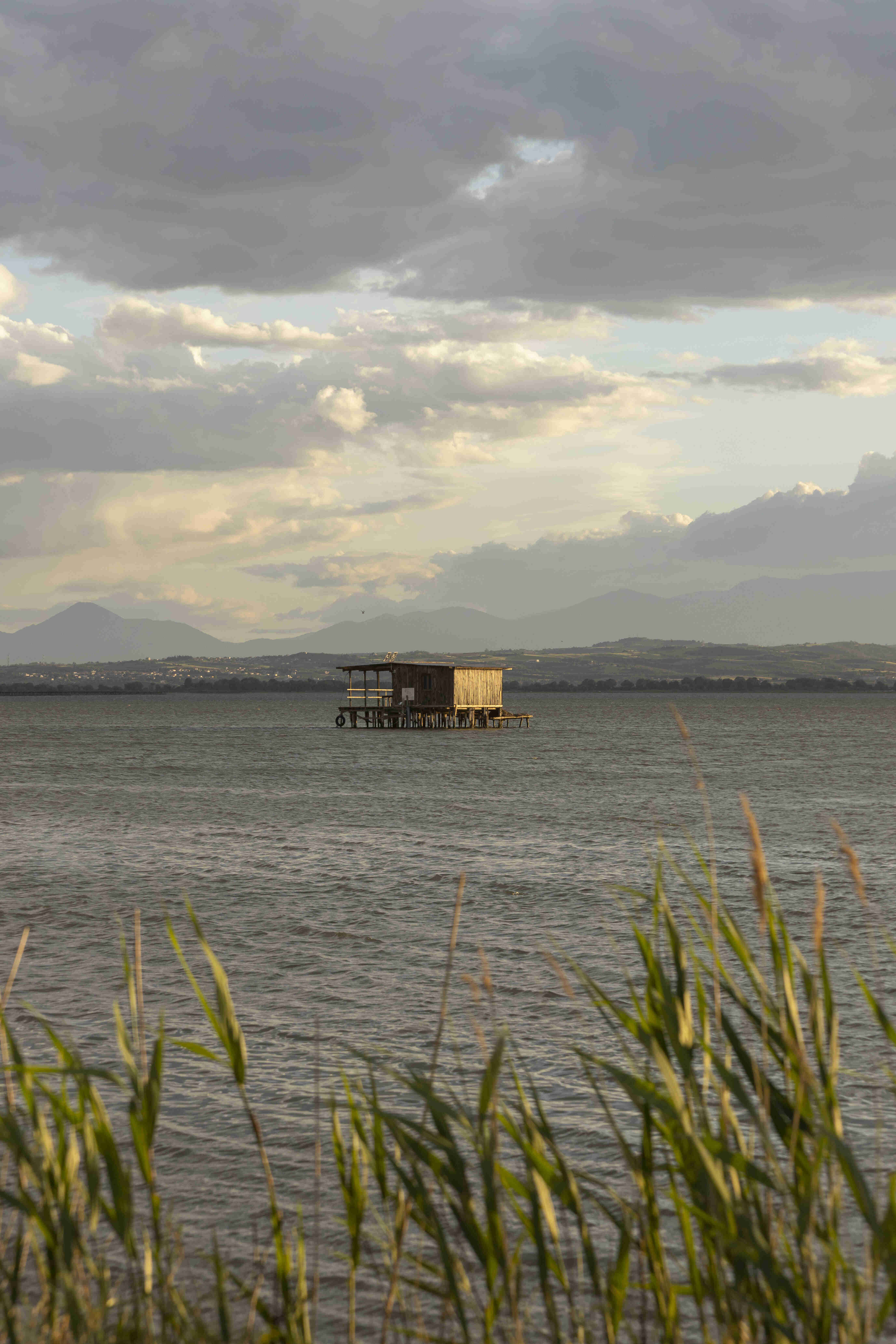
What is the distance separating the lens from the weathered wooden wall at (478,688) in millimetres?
90500

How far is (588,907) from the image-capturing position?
20750 millimetres

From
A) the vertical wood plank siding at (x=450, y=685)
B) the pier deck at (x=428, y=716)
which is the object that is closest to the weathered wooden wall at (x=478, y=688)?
the vertical wood plank siding at (x=450, y=685)

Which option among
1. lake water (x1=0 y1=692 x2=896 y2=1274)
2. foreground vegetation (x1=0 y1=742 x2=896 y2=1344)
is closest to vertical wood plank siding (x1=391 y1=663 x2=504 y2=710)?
lake water (x1=0 y1=692 x2=896 y2=1274)

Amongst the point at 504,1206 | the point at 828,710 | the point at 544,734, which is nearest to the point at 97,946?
the point at 504,1206

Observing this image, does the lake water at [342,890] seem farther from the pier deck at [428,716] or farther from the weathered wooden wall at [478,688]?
the pier deck at [428,716]

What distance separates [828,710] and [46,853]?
179 metres

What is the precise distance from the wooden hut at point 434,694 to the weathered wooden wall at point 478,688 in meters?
0.05

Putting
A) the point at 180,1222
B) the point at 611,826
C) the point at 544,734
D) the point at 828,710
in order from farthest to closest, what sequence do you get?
1. the point at 828,710
2. the point at 544,734
3. the point at 611,826
4. the point at 180,1222

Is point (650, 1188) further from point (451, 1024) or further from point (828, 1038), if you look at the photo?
point (451, 1024)

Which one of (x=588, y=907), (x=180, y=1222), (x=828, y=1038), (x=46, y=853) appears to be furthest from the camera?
(x=46, y=853)

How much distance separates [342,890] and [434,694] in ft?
226

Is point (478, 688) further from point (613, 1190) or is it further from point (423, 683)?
point (613, 1190)

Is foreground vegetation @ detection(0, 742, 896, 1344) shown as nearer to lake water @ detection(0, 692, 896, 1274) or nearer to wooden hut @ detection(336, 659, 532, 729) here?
lake water @ detection(0, 692, 896, 1274)

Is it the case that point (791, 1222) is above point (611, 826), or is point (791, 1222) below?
above
